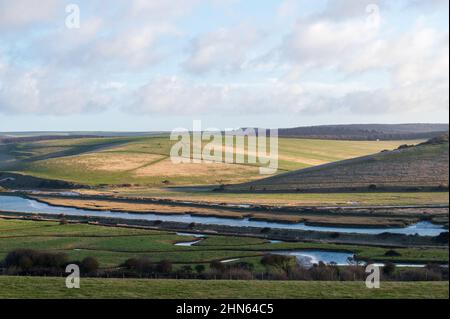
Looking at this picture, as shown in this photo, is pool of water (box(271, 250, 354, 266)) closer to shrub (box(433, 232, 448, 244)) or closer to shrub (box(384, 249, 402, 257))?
shrub (box(384, 249, 402, 257))

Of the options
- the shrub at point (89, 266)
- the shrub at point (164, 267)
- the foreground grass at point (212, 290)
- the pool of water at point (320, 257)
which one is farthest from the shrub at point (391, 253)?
the foreground grass at point (212, 290)

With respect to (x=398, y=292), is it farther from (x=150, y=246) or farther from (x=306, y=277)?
(x=150, y=246)

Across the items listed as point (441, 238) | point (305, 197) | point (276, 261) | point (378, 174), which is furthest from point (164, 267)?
point (378, 174)

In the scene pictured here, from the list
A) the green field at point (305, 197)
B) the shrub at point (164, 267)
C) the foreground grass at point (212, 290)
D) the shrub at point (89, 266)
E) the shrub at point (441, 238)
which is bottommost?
the green field at point (305, 197)

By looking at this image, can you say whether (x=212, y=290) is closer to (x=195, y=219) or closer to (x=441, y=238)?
(x=441, y=238)

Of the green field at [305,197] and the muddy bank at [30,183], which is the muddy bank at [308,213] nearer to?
the green field at [305,197]
